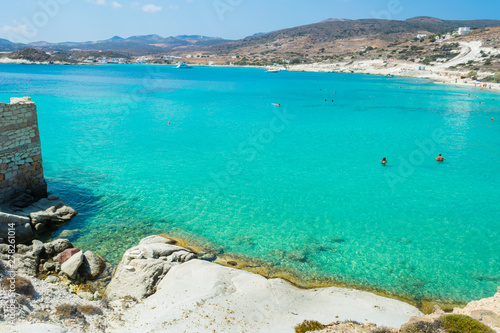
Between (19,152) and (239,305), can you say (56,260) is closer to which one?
(19,152)

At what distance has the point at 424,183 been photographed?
79.5 feet

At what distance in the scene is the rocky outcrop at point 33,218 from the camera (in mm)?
15172

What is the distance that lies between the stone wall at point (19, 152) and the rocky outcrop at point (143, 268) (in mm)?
8603

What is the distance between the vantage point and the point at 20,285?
10.3 meters

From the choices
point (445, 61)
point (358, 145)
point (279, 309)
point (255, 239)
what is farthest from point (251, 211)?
point (445, 61)

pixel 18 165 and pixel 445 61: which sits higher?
pixel 445 61

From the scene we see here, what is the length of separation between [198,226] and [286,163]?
12669 mm

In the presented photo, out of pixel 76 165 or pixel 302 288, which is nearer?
pixel 302 288

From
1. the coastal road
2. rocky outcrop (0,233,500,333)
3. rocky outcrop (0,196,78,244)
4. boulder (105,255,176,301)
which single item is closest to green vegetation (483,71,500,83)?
the coastal road

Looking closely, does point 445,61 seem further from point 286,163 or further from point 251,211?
point 251,211

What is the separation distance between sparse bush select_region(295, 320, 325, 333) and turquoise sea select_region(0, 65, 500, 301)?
3.95m

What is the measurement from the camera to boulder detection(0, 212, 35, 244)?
15.0m

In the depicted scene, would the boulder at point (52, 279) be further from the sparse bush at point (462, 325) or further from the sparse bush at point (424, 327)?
the sparse bush at point (462, 325)

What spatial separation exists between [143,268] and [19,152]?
35.2ft
